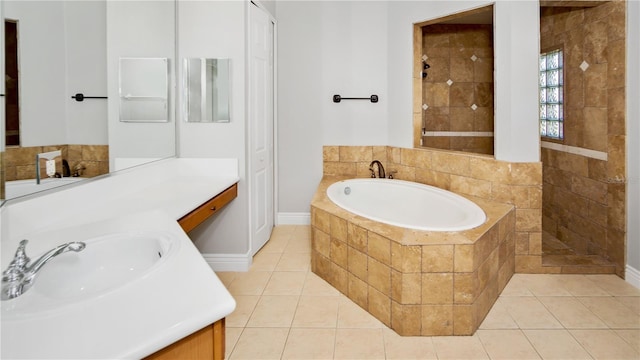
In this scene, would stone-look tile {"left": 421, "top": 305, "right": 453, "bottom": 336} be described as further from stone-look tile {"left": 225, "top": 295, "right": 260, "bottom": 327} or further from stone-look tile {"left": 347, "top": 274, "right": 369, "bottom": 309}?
stone-look tile {"left": 225, "top": 295, "right": 260, "bottom": 327}

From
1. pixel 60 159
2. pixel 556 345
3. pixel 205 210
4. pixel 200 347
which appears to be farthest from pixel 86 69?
pixel 556 345

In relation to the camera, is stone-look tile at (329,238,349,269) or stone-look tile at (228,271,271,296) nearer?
stone-look tile at (329,238,349,269)

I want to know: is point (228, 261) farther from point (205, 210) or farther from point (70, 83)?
point (70, 83)

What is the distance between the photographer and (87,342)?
719 mm

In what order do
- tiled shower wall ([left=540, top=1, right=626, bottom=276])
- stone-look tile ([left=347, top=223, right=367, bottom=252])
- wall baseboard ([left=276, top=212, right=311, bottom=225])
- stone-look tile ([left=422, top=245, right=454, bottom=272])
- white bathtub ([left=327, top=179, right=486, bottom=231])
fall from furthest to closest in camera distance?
wall baseboard ([left=276, top=212, right=311, bottom=225]) → white bathtub ([left=327, top=179, right=486, bottom=231]) → tiled shower wall ([left=540, top=1, right=626, bottom=276]) → stone-look tile ([left=347, top=223, right=367, bottom=252]) → stone-look tile ([left=422, top=245, right=454, bottom=272])

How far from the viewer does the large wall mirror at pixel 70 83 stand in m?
1.46

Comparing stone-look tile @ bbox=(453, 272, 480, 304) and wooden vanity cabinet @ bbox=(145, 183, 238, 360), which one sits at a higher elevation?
wooden vanity cabinet @ bbox=(145, 183, 238, 360)

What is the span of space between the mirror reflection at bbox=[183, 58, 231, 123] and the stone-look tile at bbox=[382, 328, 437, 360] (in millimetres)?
1894

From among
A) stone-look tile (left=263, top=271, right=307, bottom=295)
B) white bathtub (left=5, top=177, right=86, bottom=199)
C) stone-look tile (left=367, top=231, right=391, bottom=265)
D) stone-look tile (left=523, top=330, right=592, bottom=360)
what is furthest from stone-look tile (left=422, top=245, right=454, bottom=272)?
white bathtub (left=5, top=177, right=86, bottom=199)

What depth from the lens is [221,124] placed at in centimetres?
301

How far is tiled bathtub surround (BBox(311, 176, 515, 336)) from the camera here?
2.13 metres

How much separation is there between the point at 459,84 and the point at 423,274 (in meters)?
3.48

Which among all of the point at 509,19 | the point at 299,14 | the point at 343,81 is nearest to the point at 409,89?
the point at 343,81

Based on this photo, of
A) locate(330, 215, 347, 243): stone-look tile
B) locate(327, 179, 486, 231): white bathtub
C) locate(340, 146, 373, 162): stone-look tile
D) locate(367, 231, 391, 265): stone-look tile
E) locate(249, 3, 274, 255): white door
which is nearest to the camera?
locate(367, 231, 391, 265): stone-look tile
